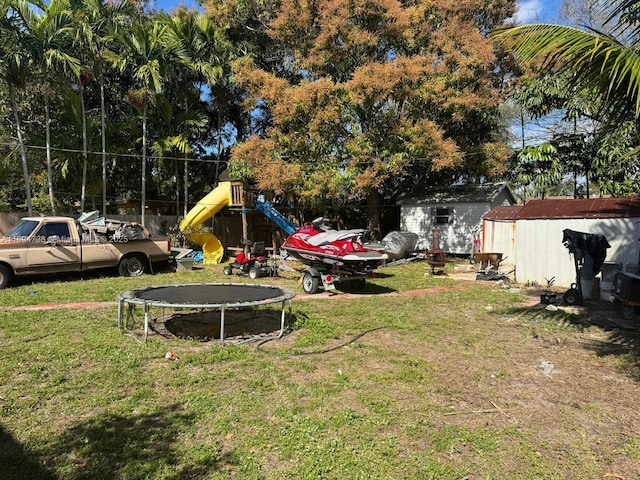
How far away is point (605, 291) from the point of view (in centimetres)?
877

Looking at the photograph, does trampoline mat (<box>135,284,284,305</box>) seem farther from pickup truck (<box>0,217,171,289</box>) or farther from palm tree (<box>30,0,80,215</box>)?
→ palm tree (<box>30,0,80,215</box>)

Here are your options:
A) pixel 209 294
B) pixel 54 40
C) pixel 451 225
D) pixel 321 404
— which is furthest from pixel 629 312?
pixel 54 40

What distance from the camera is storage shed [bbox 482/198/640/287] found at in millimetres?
9734

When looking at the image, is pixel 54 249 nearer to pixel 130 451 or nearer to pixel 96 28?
pixel 130 451

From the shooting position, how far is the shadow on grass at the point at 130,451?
2.84 meters

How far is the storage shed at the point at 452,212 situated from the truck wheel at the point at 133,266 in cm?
1144

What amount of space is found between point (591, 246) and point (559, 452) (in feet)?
20.5

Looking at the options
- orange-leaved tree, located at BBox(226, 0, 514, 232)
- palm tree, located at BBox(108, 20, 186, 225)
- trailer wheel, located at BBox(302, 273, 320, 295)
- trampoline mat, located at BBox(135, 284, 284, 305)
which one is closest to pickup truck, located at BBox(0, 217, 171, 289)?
trailer wheel, located at BBox(302, 273, 320, 295)

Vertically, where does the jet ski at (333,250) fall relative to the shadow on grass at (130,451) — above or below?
above

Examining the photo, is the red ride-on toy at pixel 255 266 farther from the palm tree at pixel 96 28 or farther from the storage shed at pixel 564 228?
the palm tree at pixel 96 28

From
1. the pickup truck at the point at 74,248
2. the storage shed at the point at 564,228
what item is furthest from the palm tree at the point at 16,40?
the storage shed at the point at 564,228

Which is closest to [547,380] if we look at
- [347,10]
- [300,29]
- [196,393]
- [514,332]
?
[514,332]

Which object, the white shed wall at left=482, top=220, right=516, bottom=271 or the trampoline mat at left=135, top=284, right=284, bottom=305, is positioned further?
the white shed wall at left=482, top=220, right=516, bottom=271

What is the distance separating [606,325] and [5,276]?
39.5 ft
